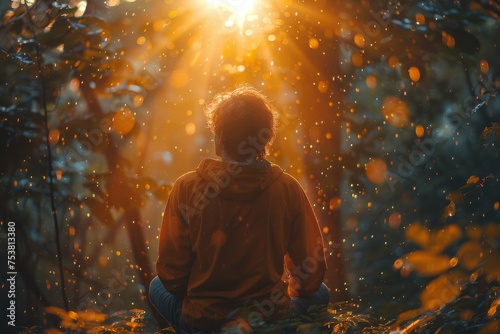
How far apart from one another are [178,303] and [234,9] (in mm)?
1931

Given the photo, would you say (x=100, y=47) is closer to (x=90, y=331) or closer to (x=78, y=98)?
(x=78, y=98)

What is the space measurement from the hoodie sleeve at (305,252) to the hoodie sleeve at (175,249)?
0.36m

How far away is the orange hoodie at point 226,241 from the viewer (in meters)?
2.00

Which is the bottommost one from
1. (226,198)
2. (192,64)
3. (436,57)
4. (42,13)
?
(226,198)

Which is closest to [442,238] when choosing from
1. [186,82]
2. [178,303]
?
[178,303]

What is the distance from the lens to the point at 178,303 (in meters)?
2.14

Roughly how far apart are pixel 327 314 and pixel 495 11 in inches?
76.2

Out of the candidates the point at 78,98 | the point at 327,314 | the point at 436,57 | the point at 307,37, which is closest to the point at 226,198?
the point at 327,314

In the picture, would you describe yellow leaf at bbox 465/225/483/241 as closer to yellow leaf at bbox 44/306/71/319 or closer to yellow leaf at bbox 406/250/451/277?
yellow leaf at bbox 406/250/451/277

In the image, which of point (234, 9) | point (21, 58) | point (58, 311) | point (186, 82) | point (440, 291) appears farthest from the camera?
point (186, 82)

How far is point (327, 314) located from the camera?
1692 millimetres

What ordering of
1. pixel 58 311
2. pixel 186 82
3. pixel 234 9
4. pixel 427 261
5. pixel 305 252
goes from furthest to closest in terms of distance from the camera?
1. pixel 186 82
2. pixel 234 9
3. pixel 305 252
4. pixel 58 311
5. pixel 427 261

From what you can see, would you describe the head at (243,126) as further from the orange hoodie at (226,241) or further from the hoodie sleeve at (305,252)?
the hoodie sleeve at (305,252)

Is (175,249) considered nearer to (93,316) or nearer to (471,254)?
(93,316)
